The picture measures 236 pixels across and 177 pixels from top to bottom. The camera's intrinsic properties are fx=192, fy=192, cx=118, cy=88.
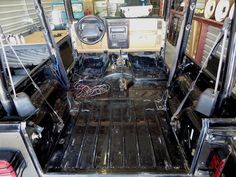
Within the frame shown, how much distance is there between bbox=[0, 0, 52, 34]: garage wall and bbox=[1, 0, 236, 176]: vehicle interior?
130 cm

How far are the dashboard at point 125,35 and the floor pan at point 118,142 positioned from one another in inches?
48.9

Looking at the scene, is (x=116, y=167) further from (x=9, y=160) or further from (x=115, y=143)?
(x=9, y=160)

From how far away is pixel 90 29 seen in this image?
2754 mm

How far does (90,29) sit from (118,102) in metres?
1.23

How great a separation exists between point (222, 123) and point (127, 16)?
2.33m

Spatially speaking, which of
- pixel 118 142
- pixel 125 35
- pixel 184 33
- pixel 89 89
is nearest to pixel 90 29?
pixel 125 35

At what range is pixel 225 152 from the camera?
0.98 meters

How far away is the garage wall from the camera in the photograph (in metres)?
3.45

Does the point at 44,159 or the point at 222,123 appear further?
the point at 44,159

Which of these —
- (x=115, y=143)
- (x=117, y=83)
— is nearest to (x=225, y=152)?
(x=115, y=143)

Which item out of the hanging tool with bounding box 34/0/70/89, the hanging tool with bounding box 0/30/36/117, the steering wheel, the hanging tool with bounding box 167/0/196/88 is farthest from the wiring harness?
the hanging tool with bounding box 0/30/36/117

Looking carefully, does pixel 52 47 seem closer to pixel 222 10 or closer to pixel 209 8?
pixel 222 10

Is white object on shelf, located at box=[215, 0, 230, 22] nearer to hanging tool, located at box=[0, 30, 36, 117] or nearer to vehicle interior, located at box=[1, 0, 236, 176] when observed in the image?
vehicle interior, located at box=[1, 0, 236, 176]

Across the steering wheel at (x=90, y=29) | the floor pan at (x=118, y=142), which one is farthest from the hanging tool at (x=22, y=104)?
the steering wheel at (x=90, y=29)
